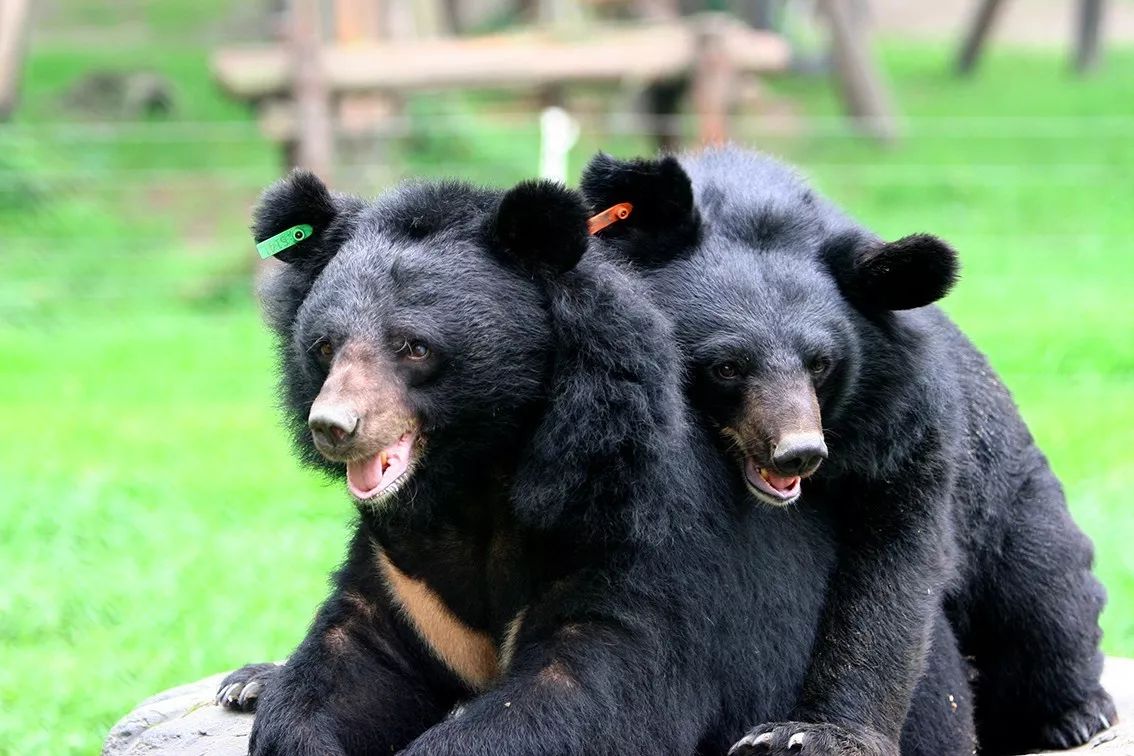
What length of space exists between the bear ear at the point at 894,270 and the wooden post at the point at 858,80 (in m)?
15.4

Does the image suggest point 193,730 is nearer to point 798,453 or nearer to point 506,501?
point 506,501

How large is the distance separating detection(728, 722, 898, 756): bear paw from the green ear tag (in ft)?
5.00

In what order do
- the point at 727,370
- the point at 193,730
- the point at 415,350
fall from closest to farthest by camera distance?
the point at 415,350 → the point at 727,370 → the point at 193,730

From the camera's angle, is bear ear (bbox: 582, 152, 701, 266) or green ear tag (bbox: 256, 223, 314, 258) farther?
bear ear (bbox: 582, 152, 701, 266)

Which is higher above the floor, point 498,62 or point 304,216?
point 304,216

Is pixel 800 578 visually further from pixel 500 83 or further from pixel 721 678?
pixel 500 83

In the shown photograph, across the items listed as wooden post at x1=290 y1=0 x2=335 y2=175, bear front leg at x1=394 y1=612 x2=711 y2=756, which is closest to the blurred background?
wooden post at x1=290 y1=0 x2=335 y2=175

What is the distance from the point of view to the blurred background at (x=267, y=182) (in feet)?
24.1

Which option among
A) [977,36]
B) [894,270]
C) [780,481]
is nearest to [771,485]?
[780,481]

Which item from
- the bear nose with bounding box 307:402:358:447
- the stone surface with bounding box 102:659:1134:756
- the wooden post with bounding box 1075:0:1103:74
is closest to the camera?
the bear nose with bounding box 307:402:358:447

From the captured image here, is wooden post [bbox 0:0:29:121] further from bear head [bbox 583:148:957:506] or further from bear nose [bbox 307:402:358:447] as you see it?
bear nose [bbox 307:402:358:447]

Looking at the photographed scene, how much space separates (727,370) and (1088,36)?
846 inches

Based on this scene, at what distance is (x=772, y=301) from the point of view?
13.4 ft

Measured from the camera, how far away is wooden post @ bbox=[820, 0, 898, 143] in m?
19.2
